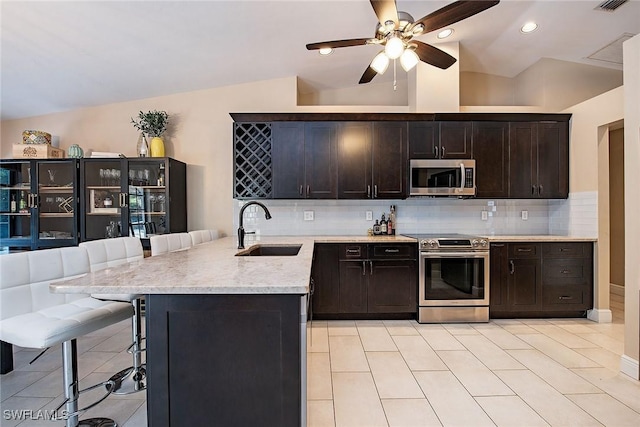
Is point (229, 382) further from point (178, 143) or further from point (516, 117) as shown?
point (516, 117)

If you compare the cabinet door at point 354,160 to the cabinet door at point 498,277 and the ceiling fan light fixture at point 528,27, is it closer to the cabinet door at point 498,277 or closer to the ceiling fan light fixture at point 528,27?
the cabinet door at point 498,277

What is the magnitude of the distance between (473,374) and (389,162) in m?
2.24

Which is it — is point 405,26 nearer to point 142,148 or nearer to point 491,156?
point 491,156

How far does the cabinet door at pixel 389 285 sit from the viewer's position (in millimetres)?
3346

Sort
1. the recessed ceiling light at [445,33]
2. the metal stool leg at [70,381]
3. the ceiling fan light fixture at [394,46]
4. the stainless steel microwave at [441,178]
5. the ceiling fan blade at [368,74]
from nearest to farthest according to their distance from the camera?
1. the metal stool leg at [70,381]
2. the ceiling fan light fixture at [394,46]
3. the ceiling fan blade at [368,74]
4. the recessed ceiling light at [445,33]
5. the stainless steel microwave at [441,178]

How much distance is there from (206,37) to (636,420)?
4.12m

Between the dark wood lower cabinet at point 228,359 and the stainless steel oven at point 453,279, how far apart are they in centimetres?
240

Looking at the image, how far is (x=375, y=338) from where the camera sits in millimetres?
2898

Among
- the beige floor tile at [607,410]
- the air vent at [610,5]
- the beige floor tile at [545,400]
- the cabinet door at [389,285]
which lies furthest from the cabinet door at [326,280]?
the air vent at [610,5]

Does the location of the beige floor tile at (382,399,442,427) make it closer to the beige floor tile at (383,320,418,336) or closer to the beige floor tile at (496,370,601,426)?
the beige floor tile at (496,370,601,426)

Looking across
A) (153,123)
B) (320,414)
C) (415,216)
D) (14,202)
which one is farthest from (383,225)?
(14,202)

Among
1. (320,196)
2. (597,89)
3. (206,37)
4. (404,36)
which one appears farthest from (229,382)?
(597,89)

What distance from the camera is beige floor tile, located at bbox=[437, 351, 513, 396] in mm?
2037

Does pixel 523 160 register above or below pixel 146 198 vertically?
above
